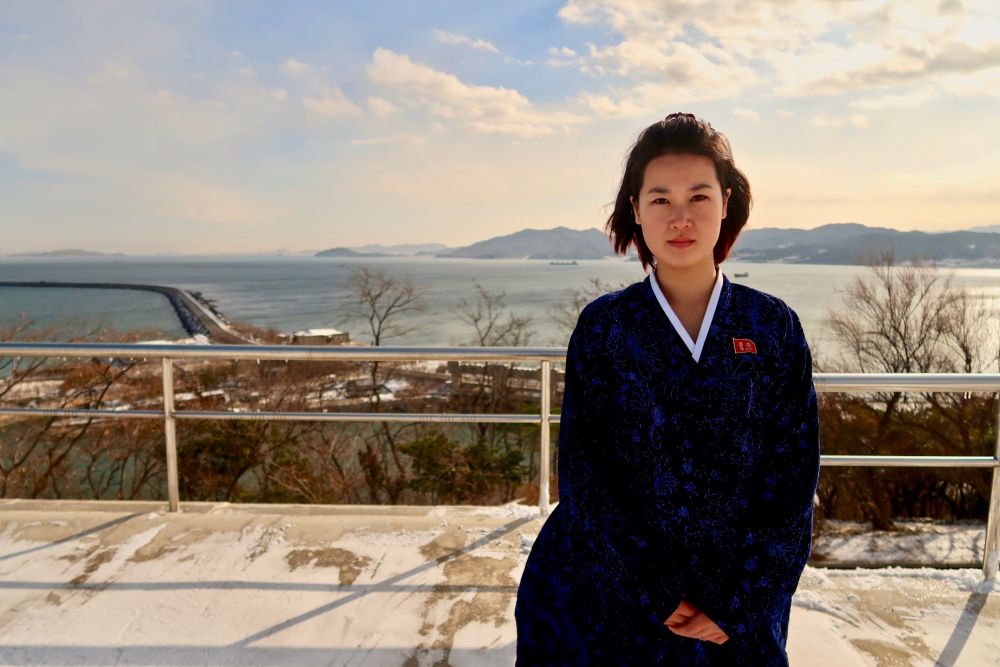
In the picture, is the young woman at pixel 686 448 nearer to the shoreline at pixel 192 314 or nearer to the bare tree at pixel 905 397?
the bare tree at pixel 905 397

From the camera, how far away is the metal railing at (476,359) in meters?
2.02

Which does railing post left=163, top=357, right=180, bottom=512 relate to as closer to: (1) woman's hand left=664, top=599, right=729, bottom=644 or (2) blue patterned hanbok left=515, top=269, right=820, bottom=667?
(2) blue patterned hanbok left=515, top=269, right=820, bottom=667

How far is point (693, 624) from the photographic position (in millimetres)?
971

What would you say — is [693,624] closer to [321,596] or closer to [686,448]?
[686,448]

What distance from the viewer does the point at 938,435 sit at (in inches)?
539

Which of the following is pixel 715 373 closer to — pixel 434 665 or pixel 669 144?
pixel 669 144

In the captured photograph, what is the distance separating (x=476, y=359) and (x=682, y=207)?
4.48 feet

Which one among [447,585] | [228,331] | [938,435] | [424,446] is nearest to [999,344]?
[938,435]

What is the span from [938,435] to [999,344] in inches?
212

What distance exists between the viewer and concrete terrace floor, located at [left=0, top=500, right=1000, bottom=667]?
5.44 ft

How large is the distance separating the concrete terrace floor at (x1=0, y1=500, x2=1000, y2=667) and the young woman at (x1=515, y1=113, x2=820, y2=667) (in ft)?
2.62

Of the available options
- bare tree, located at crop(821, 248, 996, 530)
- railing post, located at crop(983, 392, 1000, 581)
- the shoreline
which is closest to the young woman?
railing post, located at crop(983, 392, 1000, 581)

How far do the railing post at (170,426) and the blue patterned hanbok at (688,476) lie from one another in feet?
6.55

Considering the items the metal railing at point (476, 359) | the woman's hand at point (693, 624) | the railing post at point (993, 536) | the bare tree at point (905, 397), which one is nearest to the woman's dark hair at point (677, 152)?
the woman's hand at point (693, 624)
